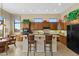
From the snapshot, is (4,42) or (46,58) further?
(4,42)

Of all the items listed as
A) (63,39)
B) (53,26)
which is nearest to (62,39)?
(63,39)

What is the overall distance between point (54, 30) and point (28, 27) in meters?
0.86

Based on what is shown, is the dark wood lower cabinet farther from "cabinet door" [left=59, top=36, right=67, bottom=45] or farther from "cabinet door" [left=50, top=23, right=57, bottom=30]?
"cabinet door" [left=50, top=23, right=57, bottom=30]

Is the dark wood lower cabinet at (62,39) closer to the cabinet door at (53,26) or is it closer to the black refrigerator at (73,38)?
the black refrigerator at (73,38)

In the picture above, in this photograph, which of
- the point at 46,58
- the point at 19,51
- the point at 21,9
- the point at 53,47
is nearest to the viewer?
the point at 46,58

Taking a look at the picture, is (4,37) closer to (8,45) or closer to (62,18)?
(8,45)

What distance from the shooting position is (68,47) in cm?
531

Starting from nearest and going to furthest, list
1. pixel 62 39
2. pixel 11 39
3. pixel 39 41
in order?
pixel 11 39 < pixel 62 39 < pixel 39 41

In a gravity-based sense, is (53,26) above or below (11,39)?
above

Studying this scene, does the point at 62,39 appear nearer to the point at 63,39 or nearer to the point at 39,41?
the point at 63,39

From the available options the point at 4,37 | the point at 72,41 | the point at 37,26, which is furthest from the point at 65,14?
the point at 4,37

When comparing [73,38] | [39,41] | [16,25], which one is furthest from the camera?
[39,41]

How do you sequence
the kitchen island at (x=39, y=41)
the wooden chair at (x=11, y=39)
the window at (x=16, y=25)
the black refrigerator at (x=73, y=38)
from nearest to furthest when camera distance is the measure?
1. the window at (x=16, y=25)
2. the wooden chair at (x=11, y=39)
3. the kitchen island at (x=39, y=41)
4. the black refrigerator at (x=73, y=38)

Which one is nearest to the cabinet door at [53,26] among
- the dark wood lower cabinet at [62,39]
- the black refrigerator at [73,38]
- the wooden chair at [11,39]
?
the dark wood lower cabinet at [62,39]
